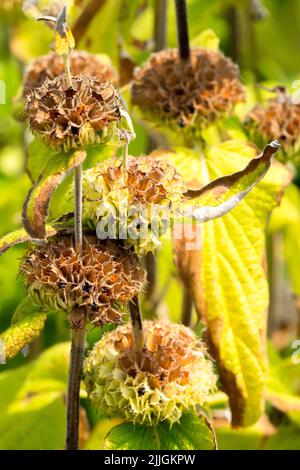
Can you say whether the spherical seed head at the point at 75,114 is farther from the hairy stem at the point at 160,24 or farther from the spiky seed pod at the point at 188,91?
the hairy stem at the point at 160,24

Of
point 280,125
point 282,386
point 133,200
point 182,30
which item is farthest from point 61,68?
point 282,386

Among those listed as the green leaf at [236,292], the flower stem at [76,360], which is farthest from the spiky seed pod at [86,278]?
the green leaf at [236,292]

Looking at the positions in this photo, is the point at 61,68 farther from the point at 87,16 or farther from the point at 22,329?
the point at 22,329

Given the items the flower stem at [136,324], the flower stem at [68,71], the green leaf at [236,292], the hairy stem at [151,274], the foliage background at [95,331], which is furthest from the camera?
the hairy stem at [151,274]

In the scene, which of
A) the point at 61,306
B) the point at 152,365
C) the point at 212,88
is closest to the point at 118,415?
the point at 152,365

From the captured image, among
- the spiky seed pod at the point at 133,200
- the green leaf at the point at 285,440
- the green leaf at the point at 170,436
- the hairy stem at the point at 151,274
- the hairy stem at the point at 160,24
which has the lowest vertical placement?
the green leaf at the point at 285,440

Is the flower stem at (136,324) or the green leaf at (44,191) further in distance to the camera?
the flower stem at (136,324)
